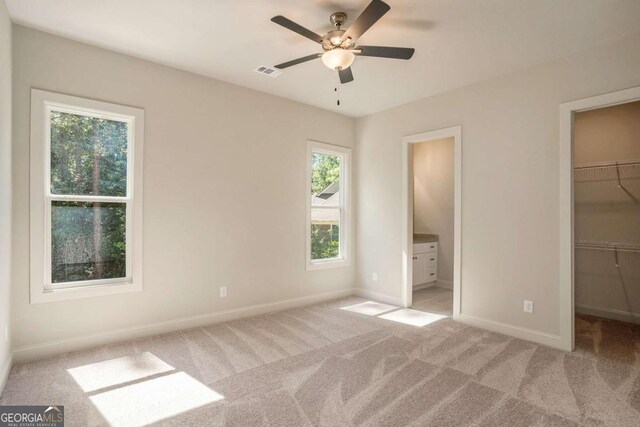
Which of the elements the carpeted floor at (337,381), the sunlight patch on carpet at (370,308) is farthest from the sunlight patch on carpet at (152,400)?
the sunlight patch on carpet at (370,308)

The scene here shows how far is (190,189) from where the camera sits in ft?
12.2

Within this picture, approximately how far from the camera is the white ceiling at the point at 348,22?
250 centimetres

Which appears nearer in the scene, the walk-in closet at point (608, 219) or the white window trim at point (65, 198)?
the white window trim at point (65, 198)

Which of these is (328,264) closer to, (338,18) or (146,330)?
(146,330)

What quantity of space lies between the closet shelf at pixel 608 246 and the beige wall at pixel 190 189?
3.44 m

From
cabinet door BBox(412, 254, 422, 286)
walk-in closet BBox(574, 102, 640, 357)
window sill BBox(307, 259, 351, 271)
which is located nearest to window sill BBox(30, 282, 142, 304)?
window sill BBox(307, 259, 351, 271)

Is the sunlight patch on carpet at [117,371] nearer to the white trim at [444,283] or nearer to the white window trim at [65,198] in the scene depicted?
the white window trim at [65,198]

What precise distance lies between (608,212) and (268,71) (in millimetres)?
4483

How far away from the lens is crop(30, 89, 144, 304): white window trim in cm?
287

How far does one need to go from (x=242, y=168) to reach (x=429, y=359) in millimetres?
2904

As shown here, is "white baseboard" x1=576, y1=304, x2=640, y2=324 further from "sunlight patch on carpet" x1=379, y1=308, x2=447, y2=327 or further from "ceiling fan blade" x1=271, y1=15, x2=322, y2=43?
"ceiling fan blade" x1=271, y1=15, x2=322, y2=43

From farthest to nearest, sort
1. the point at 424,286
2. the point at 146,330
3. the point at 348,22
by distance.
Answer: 1. the point at 424,286
2. the point at 146,330
3. the point at 348,22

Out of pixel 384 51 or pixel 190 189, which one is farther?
pixel 190 189
